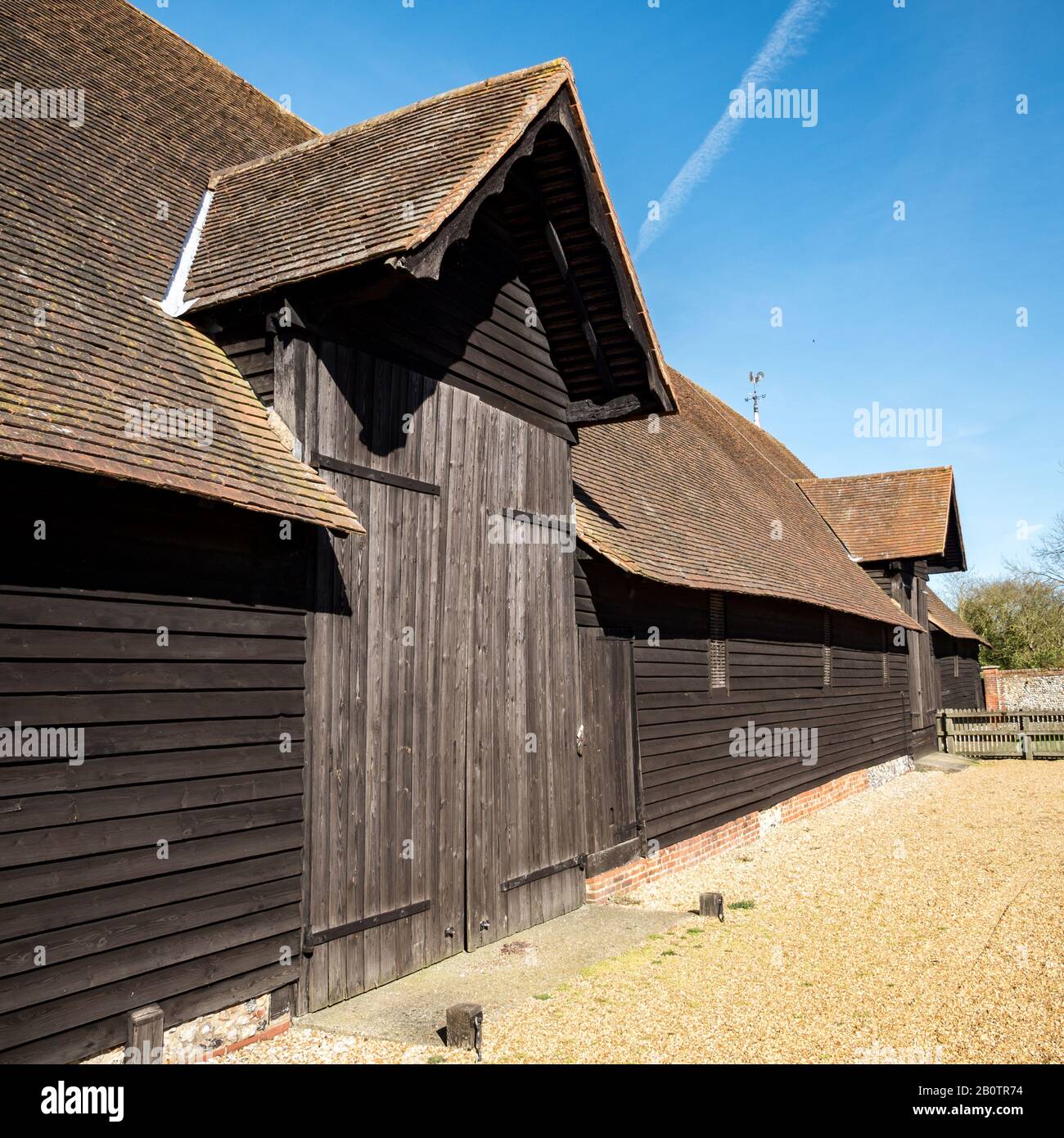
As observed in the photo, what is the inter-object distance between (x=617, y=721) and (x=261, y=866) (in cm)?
533

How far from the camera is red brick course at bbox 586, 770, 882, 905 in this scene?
10039 millimetres

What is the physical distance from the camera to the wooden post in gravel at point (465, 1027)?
5.52 metres

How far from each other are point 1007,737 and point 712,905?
20.7 meters

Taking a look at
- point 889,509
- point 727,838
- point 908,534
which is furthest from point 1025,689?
point 727,838

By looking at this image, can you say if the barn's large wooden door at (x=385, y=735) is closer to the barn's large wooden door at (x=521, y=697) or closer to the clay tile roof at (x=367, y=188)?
the barn's large wooden door at (x=521, y=697)

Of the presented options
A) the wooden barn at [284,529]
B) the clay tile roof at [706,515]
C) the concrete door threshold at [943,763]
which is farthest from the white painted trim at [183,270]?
the concrete door threshold at [943,763]

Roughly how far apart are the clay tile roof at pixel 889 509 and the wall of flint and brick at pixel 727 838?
6001mm

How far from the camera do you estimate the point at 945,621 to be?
31750 mm

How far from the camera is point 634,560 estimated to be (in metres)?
10.5

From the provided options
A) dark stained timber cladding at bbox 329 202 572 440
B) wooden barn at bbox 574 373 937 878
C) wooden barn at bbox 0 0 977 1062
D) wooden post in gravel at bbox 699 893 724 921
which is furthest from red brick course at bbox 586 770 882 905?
dark stained timber cladding at bbox 329 202 572 440

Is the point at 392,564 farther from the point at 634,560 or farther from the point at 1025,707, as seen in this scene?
the point at 1025,707

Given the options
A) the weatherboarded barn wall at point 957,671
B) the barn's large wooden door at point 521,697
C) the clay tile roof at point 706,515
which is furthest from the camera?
the weatherboarded barn wall at point 957,671

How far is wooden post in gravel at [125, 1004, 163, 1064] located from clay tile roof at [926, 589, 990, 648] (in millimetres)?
27812
